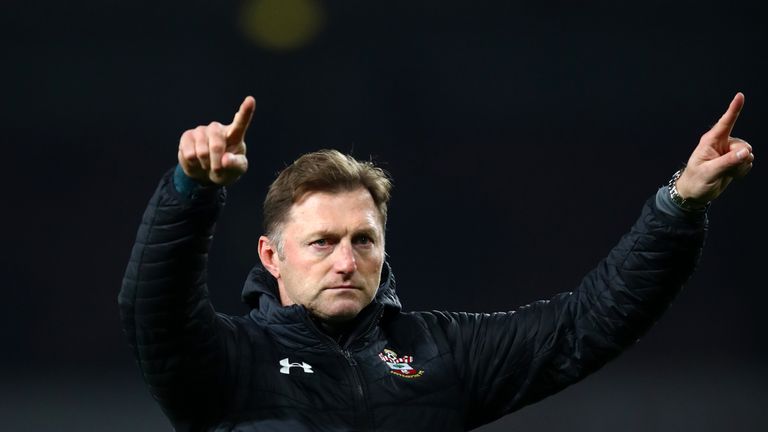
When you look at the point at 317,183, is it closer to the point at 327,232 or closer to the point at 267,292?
the point at 327,232

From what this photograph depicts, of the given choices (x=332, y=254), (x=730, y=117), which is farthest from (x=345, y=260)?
(x=730, y=117)

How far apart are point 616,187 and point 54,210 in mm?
1972

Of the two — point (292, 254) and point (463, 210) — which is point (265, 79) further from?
point (292, 254)

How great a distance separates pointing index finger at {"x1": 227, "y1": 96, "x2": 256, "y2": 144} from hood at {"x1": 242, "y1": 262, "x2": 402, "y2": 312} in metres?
0.51

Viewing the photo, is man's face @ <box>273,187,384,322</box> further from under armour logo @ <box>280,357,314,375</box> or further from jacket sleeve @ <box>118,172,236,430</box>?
jacket sleeve @ <box>118,172,236,430</box>

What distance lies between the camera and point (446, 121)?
419cm

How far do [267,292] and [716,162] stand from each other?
82cm

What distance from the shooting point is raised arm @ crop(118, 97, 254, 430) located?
1683 millimetres

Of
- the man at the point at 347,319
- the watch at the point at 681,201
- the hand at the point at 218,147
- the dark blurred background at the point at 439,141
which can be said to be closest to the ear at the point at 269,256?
the man at the point at 347,319

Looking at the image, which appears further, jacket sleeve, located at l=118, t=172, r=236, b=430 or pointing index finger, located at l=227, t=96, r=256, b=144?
jacket sleeve, located at l=118, t=172, r=236, b=430

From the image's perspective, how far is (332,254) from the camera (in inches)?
82.0

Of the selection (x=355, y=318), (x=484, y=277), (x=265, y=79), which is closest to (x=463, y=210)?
(x=484, y=277)

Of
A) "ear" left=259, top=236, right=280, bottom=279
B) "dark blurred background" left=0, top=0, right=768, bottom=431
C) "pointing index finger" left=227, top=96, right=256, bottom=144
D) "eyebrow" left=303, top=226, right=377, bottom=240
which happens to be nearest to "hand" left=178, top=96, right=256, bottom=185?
"pointing index finger" left=227, top=96, right=256, bottom=144

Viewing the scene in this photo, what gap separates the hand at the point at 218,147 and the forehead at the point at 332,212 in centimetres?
41
